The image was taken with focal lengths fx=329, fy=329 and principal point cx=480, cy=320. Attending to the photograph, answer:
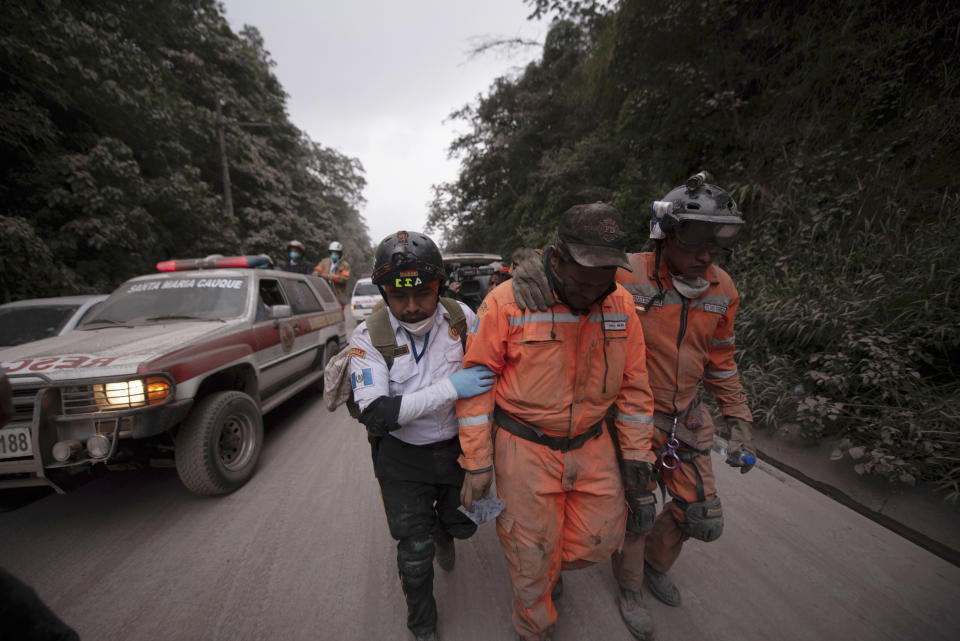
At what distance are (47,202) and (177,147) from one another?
12.8 ft

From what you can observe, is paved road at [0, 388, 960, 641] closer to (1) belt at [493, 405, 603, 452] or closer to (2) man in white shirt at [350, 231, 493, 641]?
(2) man in white shirt at [350, 231, 493, 641]

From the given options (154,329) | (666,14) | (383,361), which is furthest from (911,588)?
(666,14)

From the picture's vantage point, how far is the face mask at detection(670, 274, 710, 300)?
167cm

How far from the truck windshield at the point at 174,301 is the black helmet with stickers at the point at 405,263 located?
2618mm

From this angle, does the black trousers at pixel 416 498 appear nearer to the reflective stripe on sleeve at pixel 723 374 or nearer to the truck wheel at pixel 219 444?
the reflective stripe on sleeve at pixel 723 374

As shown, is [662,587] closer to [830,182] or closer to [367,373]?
[367,373]

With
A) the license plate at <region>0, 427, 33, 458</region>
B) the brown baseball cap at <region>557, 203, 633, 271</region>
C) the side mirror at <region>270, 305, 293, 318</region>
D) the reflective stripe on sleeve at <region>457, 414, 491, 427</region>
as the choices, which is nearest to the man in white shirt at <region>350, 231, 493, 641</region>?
the reflective stripe on sleeve at <region>457, 414, 491, 427</region>

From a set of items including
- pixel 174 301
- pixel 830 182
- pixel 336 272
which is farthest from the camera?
pixel 336 272

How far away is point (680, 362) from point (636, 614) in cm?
133

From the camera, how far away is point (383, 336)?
61.4 inches

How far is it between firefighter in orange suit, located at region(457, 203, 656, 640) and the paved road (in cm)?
62

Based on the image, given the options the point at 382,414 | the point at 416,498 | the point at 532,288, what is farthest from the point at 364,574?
the point at 532,288

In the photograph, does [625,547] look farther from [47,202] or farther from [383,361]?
[47,202]

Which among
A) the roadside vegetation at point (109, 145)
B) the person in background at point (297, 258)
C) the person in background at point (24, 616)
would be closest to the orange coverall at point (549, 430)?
the person in background at point (24, 616)
